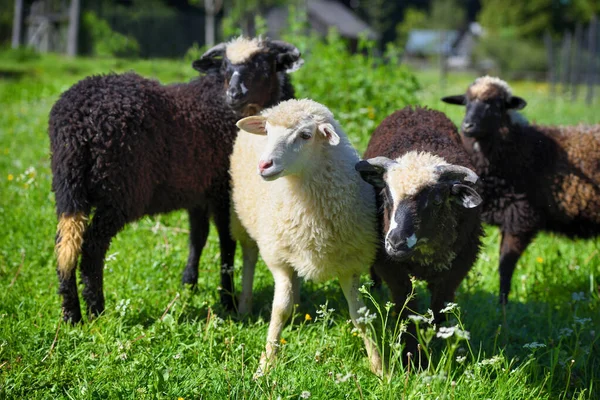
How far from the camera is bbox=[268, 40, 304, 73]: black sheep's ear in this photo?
5.17 metres

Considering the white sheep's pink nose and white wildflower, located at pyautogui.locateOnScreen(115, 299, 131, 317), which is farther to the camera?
white wildflower, located at pyautogui.locateOnScreen(115, 299, 131, 317)

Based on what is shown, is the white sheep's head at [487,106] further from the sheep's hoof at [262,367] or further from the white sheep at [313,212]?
the sheep's hoof at [262,367]

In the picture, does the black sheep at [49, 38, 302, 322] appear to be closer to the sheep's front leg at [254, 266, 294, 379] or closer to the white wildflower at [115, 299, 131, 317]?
the white wildflower at [115, 299, 131, 317]

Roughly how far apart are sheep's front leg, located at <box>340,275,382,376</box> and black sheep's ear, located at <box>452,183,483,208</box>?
0.76m

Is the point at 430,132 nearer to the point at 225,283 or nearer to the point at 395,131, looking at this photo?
the point at 395,131

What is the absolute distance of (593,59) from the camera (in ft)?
62.3

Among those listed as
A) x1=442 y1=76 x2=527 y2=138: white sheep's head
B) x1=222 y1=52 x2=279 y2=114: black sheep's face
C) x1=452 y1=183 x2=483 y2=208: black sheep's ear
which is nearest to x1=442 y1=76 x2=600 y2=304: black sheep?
x1=442 y1=76 x2=527 y2=138: white sheep's head

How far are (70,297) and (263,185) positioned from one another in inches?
55.2

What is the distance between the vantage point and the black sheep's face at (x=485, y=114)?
17.1 feet

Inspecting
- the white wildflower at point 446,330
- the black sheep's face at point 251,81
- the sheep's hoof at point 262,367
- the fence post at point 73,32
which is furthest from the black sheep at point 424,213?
the fence post at point 73,32

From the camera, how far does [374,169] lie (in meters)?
3.57

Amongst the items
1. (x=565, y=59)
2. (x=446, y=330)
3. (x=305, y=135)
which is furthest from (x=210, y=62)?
(x=565, y=59)

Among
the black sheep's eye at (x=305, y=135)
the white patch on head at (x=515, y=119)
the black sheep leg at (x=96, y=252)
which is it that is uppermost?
the black sheep's eye at (x=305, y=135)

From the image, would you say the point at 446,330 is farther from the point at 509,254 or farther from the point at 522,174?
the point at 522,174
